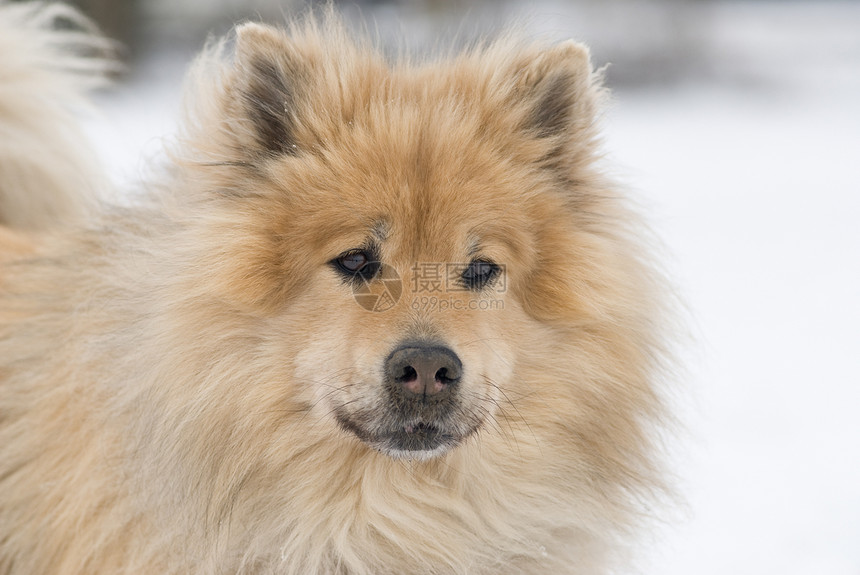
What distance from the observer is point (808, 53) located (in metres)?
16.6

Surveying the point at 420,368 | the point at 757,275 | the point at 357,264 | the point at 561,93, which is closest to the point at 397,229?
the point at 357,264

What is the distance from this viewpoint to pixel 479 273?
9.04 feet

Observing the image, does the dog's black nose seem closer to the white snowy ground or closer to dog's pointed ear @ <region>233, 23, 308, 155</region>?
dog's pointed ear @ <region>233, 23, 308, 155</region>

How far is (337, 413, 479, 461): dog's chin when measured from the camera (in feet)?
8.46

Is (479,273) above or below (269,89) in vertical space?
below

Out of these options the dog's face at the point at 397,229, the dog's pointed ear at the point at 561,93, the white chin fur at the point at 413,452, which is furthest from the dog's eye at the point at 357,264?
the dog's pointed ear at the point at 561,93

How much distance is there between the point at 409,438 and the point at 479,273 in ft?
1.83

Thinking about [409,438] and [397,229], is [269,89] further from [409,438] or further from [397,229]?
[409,438]

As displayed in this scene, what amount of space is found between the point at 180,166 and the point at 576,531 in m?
1.85

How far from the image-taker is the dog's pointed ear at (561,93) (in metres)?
2.86

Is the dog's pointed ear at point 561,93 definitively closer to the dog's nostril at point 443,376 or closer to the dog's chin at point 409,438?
the dog's nostril at point 443,376

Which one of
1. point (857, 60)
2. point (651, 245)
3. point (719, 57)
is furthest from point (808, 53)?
point (651, 245)

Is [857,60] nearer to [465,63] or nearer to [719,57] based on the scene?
[719,57]

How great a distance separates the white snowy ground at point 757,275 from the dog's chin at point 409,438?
3.36ft
